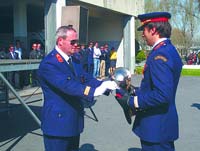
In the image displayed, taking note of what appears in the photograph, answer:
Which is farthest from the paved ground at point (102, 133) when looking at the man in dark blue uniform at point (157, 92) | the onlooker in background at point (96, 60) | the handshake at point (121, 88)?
the onlooker in background at point (96, 60)

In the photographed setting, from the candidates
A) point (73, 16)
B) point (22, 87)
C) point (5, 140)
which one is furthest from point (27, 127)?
point (22, 87)

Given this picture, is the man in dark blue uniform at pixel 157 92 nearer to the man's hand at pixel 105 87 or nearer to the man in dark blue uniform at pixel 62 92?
the man's hand at pixel 105 87

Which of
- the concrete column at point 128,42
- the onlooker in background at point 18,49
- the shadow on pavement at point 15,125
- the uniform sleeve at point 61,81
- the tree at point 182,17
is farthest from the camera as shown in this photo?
the tree at point 182,17

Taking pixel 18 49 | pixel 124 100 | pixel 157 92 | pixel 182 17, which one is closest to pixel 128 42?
pixel 18 49

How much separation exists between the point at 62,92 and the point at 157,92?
103 cm

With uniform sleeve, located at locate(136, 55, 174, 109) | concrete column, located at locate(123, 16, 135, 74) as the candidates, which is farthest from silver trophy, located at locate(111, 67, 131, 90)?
concrete column, located at locate(123, 16, 135, 74)

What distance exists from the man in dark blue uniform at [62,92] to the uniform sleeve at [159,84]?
47 centimetres

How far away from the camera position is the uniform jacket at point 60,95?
4.03 meters

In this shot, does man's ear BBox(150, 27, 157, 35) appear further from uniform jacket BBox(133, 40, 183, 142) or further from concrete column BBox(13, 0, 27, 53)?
concrete column BBox(13, 0, 27, 53)

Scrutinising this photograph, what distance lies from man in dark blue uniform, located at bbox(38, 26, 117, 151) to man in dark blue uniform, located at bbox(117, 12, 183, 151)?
0.39 metres

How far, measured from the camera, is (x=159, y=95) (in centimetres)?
358

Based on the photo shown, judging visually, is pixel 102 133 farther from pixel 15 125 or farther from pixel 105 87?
pixel 105 87

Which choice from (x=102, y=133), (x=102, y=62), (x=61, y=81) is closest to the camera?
(x=61, y=81)

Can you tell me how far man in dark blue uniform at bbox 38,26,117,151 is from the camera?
404 cm
